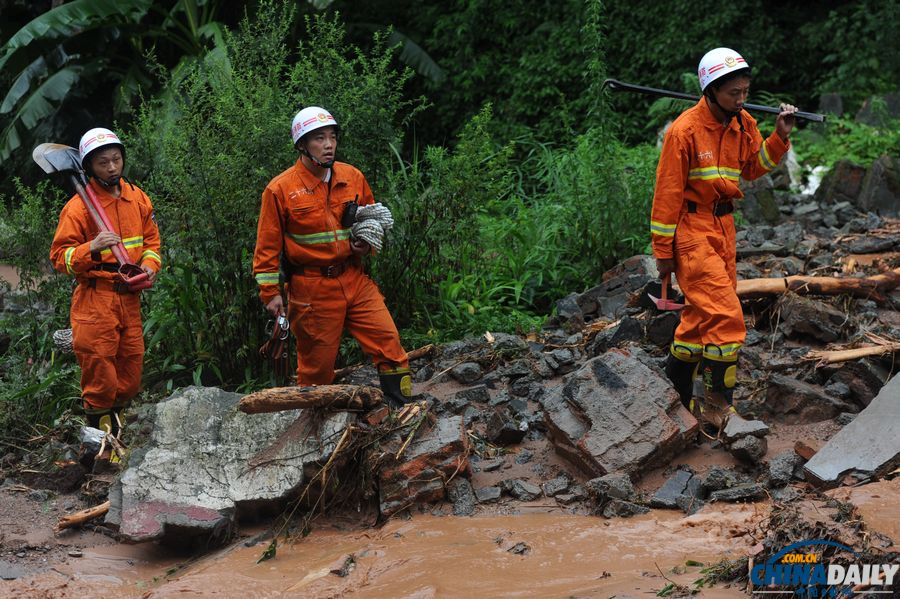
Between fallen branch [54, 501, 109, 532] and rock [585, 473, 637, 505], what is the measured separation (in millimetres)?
2543

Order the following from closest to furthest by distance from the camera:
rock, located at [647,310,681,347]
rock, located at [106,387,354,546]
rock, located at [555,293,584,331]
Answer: rock, located at [106,387,354,546] → rock, located at [647,310,681,347] → rock, located at [555,293,584,331]

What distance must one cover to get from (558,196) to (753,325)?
2774mm

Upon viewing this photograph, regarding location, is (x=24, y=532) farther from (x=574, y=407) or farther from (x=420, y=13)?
(x=420, y=13)

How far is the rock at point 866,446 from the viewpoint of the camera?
4.51 meters

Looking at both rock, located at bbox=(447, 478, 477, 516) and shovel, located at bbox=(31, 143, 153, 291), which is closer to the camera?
rock, located at bbox=(447, 478, 477, 516)

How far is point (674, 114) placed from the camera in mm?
11695

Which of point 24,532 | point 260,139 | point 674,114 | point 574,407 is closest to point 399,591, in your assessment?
point 574,407

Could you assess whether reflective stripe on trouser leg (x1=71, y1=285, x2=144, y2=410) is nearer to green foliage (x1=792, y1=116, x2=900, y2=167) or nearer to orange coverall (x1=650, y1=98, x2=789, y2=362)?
orange coverall (x1=650, y1=98, x2=789, y2=362)

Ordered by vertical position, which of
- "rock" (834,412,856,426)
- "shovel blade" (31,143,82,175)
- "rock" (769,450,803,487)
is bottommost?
"rock" (769,450,803,487)

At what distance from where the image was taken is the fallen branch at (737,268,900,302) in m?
6.50

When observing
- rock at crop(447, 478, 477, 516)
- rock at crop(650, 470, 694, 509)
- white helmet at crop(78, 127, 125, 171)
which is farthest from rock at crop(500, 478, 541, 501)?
white helmet at crop(78, 127, 125, 171)

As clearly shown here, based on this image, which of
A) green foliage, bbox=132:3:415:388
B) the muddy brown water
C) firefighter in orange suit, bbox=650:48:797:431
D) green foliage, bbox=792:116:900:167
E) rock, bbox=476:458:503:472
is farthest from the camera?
green foliage, bbox=792:116:900:167

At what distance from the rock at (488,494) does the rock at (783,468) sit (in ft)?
4.33

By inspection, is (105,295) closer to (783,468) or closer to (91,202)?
(91,202)
